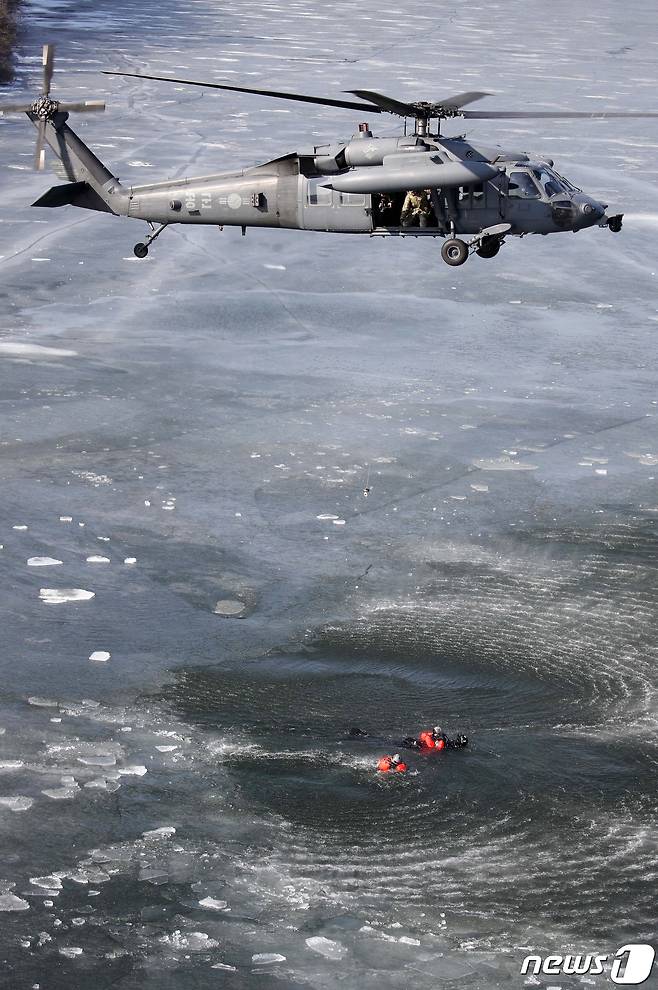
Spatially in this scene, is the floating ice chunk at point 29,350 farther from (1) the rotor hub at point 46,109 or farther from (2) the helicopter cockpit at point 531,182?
(2) the helicopter cockpit at point 531,182

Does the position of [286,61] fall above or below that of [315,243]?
above

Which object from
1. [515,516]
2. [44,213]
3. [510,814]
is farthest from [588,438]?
[44,213]

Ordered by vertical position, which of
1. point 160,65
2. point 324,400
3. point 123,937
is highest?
point 160,65

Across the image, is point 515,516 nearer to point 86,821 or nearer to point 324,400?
point 324,400

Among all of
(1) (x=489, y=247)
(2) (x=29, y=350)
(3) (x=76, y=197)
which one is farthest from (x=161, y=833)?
(2) (x=29, y=350)

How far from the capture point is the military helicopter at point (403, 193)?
97.5 ft

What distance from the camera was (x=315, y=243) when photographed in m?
54.4

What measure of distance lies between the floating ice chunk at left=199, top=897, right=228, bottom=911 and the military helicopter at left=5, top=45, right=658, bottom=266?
49.4 ft

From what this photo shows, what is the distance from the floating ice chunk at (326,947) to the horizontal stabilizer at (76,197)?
2070 centimetres

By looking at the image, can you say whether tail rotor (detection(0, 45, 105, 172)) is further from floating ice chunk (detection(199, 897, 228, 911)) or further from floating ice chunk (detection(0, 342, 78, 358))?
floating ice chunk (detection(199, 897, 228, 911))

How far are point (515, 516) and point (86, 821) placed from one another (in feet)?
49.2

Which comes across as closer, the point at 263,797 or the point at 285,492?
Result: the point at 263,797

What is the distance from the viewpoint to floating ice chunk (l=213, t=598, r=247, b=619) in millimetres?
30000

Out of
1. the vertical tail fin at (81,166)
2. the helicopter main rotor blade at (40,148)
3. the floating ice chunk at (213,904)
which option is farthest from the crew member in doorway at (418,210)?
the floating ice chunk at (213,904)
